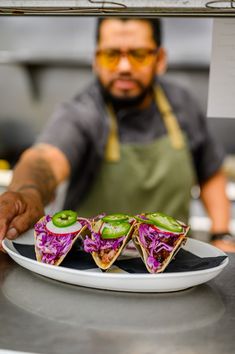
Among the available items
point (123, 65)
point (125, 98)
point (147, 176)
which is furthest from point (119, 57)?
point (147, 176)

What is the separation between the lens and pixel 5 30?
3777mm

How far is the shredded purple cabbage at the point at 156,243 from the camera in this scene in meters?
0.88

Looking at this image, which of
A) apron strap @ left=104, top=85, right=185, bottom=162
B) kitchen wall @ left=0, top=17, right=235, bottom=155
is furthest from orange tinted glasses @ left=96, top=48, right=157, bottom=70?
kitchen wall @ left=0, top=17, right=235, bottom=155

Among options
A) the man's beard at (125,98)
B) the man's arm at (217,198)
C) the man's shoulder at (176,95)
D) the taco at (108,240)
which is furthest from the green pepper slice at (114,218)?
the man's shoulder at (176,95)

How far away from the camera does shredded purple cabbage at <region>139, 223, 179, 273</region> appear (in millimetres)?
882

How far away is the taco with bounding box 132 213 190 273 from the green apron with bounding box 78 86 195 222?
169 cm

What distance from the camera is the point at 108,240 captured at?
0.90m

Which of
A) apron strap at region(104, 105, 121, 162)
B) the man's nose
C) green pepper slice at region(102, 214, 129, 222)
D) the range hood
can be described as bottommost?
apron strap at region(104, 105, 121, 162)

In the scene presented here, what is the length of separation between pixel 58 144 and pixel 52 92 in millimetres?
1632

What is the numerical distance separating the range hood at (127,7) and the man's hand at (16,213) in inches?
15.1

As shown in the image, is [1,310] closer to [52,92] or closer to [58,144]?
[58,144]

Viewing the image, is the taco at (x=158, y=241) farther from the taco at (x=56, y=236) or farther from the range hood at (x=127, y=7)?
the range hood at (x=127, y=7)

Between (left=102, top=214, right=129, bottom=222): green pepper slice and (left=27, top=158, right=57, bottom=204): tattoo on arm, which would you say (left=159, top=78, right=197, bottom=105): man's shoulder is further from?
(left=102, top=214, right=129, bottom=222): green pepper slice

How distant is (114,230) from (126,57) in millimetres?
1622
